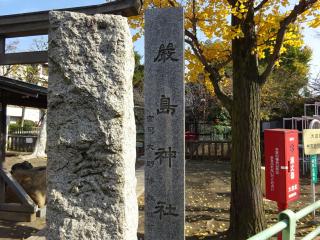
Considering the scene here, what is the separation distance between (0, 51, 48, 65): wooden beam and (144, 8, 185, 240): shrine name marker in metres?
3.35

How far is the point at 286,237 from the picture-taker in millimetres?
3047

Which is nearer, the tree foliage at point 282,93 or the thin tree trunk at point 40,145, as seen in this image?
the thin tree trunk at point 40,145

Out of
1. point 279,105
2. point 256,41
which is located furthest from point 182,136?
point 279,105

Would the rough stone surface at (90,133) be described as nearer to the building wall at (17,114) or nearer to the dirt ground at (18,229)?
the dirt ground at (18,229)

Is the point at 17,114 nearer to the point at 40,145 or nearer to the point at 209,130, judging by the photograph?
the point at 40,145

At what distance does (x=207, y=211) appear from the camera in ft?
27.8

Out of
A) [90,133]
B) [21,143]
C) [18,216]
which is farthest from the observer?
[21,143]

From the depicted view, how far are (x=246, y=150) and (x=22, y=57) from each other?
14.6 feet

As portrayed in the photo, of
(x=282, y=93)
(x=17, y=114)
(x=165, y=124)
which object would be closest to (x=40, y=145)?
(x=282, y=93)

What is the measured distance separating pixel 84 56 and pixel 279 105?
20325mm

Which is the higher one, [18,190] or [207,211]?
[18,190]

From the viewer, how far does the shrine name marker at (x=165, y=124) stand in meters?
4.36

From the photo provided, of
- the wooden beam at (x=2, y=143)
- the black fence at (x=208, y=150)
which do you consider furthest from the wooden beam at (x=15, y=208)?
the black fence at (x=208, y=150)

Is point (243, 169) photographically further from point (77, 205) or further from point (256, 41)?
point (77, 205)
